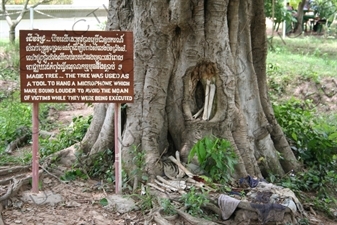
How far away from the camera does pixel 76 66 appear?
183 inches

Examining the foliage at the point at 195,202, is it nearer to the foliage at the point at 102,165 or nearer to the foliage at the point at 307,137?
the foliage at the point at 102,165

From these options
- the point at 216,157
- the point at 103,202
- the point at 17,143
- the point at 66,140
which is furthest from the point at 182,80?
the point at 17,143

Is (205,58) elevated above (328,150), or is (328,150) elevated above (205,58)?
(205,58)

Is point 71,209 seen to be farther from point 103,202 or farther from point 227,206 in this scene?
point 227,206

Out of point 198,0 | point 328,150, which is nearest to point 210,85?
point 198,0

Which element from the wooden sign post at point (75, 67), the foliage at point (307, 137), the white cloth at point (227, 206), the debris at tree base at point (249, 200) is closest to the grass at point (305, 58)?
the foliage at point (307, 137)

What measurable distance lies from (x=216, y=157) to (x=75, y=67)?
1.67 metres

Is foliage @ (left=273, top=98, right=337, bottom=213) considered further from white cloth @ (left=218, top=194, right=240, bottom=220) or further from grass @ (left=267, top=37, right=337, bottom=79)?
grass @ (left=267, top=37, right=337, bottom=79)

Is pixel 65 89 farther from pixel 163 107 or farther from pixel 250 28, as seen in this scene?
pixel 250 28

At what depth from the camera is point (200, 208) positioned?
473cm

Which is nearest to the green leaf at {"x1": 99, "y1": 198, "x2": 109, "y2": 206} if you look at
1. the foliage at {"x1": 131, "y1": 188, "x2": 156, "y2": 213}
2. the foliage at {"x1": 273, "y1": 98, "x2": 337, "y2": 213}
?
the foliage at {"x1": 131, "y1": 188, "x2": 156, "y2": 213}

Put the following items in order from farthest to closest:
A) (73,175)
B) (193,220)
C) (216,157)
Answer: (73,175)
(216,157)
(193,220)

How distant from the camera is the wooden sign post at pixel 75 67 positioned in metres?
4.59

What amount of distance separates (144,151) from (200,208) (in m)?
0.91
